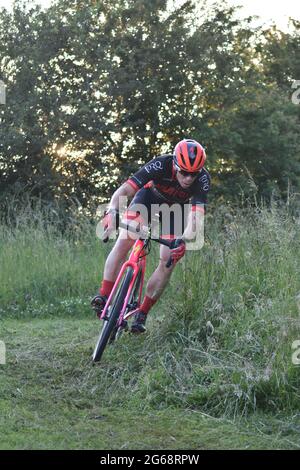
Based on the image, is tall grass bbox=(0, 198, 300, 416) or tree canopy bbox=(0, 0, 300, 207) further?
tree canopy bbox=(0, 0, 300, 207)

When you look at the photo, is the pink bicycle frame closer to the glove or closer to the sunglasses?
the glove

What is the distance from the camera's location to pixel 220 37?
21641mm

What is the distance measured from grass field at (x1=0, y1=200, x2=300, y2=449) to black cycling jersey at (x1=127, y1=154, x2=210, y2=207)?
1.63 ft

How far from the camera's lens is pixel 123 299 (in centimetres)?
596

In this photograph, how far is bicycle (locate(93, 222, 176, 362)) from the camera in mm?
5906

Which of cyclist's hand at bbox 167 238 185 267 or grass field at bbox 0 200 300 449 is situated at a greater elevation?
cyclist's hand at bbox 167 238 185 267

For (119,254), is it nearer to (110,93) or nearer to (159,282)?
(159,282)

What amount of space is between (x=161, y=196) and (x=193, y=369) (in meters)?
1.98

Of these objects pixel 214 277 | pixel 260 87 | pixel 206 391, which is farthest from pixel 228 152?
pixel 206 391

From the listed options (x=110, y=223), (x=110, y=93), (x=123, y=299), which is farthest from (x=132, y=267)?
(x=110, y=93)

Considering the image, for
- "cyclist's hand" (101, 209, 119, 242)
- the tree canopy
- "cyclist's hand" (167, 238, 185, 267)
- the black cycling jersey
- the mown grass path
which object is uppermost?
the tree canopy

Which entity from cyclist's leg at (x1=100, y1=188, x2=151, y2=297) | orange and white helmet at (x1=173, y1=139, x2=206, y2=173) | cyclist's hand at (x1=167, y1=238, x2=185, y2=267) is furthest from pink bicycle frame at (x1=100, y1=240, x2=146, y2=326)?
orange and white helmet at (x1=173, y1=139, x2=206, y2=173)

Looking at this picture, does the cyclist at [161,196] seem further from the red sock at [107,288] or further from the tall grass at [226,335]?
the tall grass at [226,335]

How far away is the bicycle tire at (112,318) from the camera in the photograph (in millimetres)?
5871
